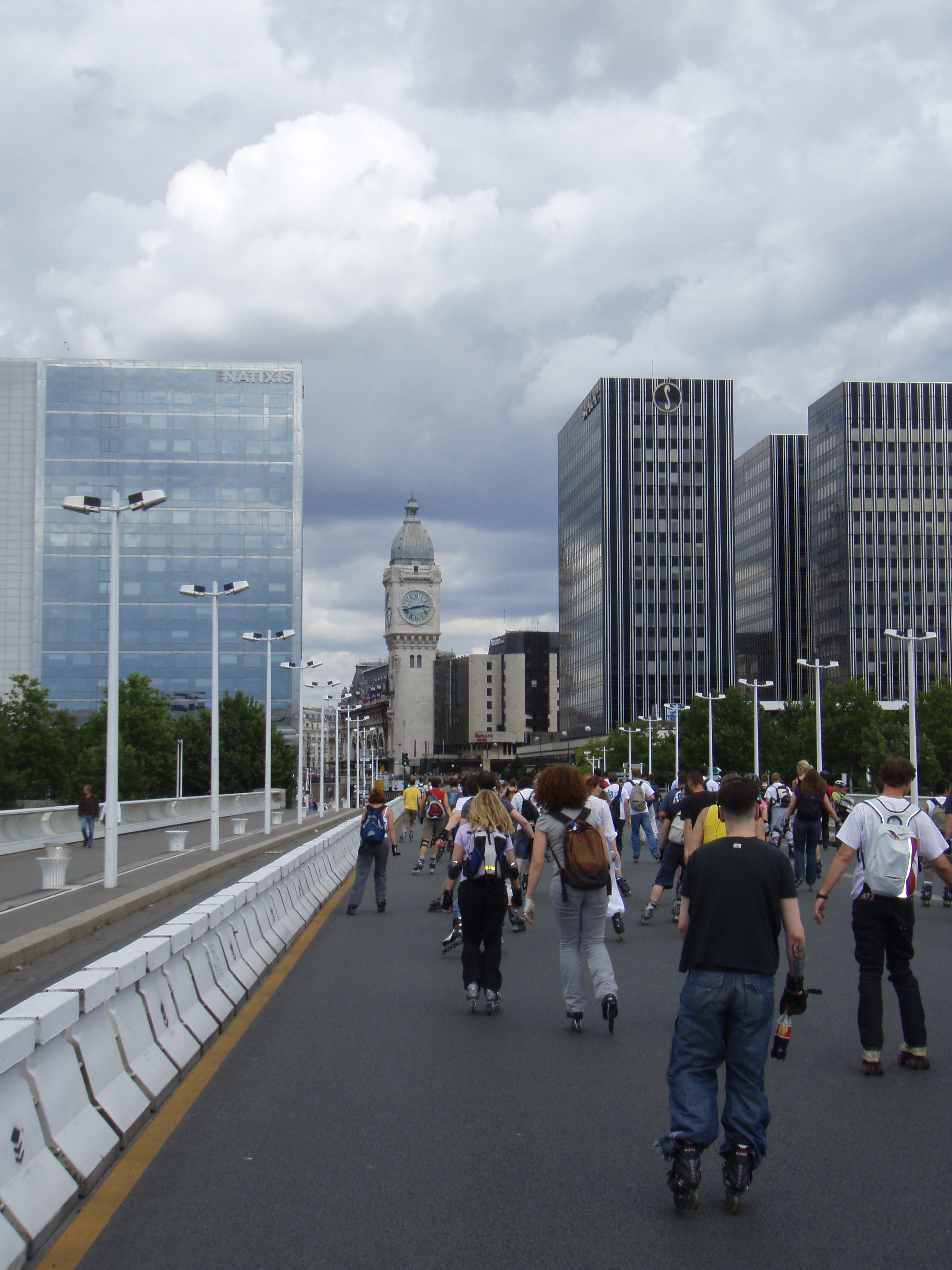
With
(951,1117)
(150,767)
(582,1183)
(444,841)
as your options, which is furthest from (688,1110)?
(150,767)

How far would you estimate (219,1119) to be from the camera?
6715 millimetres

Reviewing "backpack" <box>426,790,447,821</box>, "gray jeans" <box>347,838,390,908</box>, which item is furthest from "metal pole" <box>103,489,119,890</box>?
"backpack" <box>426,790,447,821</box>

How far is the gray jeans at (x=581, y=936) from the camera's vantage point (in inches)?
362

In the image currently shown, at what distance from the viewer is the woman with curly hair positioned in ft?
30.0

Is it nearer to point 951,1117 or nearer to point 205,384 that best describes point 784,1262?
point 951,1117

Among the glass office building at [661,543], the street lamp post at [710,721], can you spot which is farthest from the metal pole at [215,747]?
the glass office building at [661,543]

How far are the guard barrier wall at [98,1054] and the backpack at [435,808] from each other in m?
14.1

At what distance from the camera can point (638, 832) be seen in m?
28.9

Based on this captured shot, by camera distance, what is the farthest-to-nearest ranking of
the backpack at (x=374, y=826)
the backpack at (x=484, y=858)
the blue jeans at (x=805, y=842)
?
the blue jeans at (x=805, y=842) → the backpack at (x=374, y=826) → the backpack at (x=484, y=858)

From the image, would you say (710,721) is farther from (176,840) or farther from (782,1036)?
(782,1036)

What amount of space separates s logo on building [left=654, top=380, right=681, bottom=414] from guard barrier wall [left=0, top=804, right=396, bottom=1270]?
13742 cm

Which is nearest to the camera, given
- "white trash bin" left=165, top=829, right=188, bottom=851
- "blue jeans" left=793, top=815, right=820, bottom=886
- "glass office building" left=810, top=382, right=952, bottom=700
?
"blue jeans" left=793, top=815, right=820, bottom=886

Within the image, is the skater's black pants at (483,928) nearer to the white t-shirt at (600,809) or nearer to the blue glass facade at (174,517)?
the white t-shirt at (600,809)

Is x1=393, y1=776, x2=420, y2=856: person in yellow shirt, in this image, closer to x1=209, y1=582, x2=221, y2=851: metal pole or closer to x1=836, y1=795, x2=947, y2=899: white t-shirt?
x1=209, y1=582, x2=221, y2=851: metal pole
